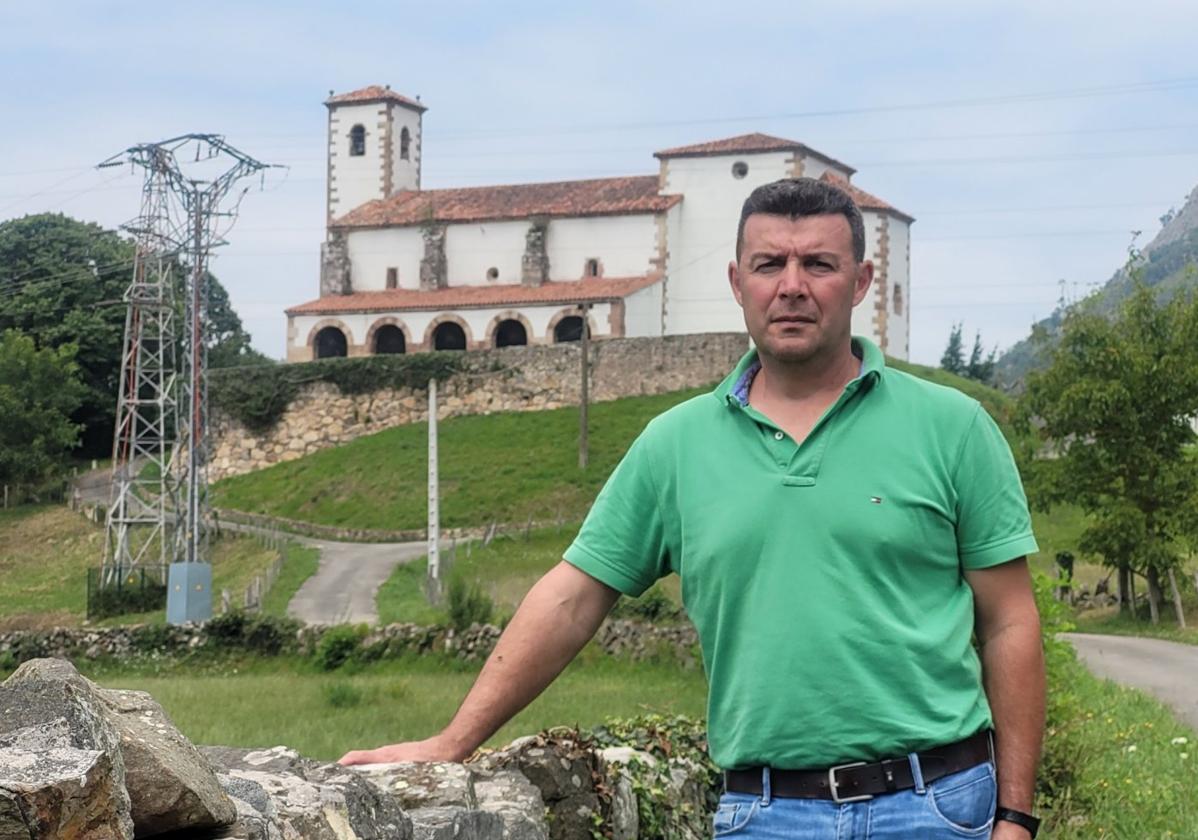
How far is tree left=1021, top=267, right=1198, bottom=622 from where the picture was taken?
78.3 feet

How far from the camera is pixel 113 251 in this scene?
6400 cm

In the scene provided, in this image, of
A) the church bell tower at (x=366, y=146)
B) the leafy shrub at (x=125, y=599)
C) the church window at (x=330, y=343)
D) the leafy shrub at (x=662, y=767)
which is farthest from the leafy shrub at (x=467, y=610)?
the church bell tower at (x=366, y=146)

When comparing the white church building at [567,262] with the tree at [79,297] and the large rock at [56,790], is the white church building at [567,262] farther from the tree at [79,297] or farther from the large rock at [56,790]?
the large rock at [56,790]

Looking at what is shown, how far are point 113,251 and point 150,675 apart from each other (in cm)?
4747

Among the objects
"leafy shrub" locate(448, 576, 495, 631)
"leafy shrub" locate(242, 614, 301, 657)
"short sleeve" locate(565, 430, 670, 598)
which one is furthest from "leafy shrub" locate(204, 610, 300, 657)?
"short sleeve" locate(565, 430, 670, 598)

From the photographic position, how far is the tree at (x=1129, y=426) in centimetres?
2386

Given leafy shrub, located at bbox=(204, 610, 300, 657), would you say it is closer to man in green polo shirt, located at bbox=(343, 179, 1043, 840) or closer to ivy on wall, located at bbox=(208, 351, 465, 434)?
man in green polo shirt, located at bbox=(343, 179, 1043, 840)

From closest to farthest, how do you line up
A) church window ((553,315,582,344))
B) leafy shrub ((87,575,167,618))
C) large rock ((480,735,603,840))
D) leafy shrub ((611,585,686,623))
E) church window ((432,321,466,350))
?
1. large rock ((480,735,603,840))
2. leafy shrub ((611,585,686,623))
3. leafy shrub ((87,575,167,618))
4. church window ((553,315,582,344))
5. church window ((432,321,466,350))

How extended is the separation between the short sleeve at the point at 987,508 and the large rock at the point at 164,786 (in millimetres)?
1473

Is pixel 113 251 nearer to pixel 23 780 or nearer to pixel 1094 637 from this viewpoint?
pixel 1094 637

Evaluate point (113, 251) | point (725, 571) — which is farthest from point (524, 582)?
point (113, 251)

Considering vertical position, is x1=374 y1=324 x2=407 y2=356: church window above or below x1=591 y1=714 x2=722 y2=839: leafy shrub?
above

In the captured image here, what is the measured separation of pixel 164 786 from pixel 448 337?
51.1 m

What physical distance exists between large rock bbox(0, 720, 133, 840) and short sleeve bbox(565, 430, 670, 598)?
1249 millimetres
